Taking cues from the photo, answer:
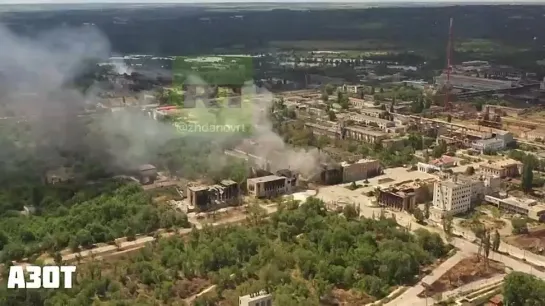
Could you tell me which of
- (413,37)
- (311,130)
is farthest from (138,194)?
(413,37)

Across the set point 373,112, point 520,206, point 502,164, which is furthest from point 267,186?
point 373,112

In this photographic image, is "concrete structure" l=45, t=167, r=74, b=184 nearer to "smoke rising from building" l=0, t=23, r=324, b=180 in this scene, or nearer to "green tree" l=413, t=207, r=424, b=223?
"smoke rising from building" l=0, t=23, r=324, b=180

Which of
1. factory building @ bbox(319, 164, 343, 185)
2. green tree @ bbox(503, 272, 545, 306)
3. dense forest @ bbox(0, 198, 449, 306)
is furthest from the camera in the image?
factory building @ bbox(319, 164, 343, 185)

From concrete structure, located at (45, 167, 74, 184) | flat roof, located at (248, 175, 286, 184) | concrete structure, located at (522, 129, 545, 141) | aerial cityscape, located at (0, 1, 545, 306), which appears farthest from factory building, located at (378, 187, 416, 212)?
concrete structure, located at (522, 129, 545, 141)

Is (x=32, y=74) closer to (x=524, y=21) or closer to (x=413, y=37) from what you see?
(x=413, y=37)

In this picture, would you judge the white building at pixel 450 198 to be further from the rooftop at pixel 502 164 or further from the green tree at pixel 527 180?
the rooftop at pixel 502 164

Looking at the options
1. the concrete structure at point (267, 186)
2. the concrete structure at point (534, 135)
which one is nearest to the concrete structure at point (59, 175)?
the concrete structure at point (267, 186)
